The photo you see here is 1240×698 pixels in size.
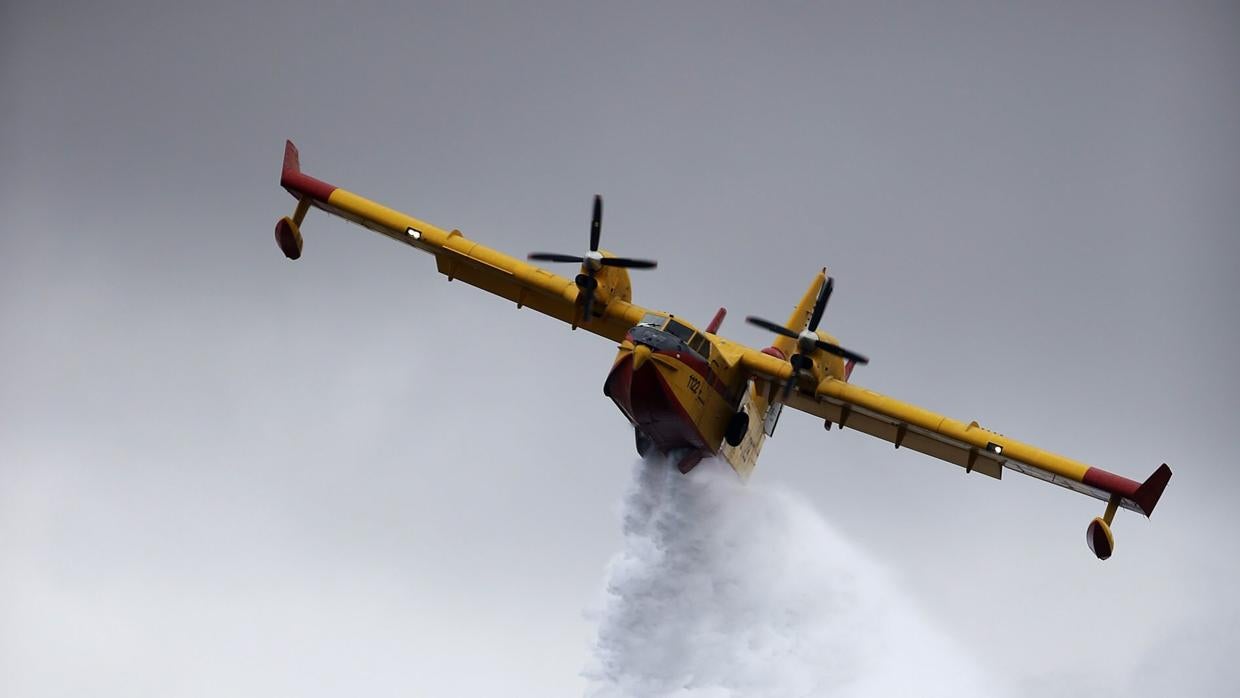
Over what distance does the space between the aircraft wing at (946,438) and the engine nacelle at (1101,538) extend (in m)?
0.91

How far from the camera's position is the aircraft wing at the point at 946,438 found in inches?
1208

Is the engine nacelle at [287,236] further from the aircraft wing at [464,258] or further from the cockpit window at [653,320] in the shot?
the cockpit window at [653,320]

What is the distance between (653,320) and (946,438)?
20.7 ft

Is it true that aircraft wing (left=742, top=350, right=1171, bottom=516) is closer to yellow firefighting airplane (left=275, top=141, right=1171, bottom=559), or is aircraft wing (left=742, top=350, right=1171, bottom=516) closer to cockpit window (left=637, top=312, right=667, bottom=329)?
yellow firefighting airplane (left=275, top=141, right=1171, bottom=559)

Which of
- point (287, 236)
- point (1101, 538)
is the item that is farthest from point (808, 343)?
point (287, 236)

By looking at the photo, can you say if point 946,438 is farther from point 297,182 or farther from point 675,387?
point 297,182

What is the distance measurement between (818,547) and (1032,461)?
683 centimetres

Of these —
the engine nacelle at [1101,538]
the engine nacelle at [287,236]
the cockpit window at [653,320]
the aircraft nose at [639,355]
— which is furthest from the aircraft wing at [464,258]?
the engine nacelle at [1101,538]

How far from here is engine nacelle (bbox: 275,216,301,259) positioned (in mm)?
34062

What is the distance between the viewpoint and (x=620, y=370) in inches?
1158

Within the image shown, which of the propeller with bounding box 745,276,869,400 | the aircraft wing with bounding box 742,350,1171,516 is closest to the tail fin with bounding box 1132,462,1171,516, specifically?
the aircraft wing with bounding box 742,350,1171,516

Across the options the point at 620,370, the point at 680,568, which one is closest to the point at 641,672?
the point at 680,568

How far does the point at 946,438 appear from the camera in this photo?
1248 inches

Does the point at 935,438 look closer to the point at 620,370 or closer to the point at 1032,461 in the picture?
the point at 1032,461
